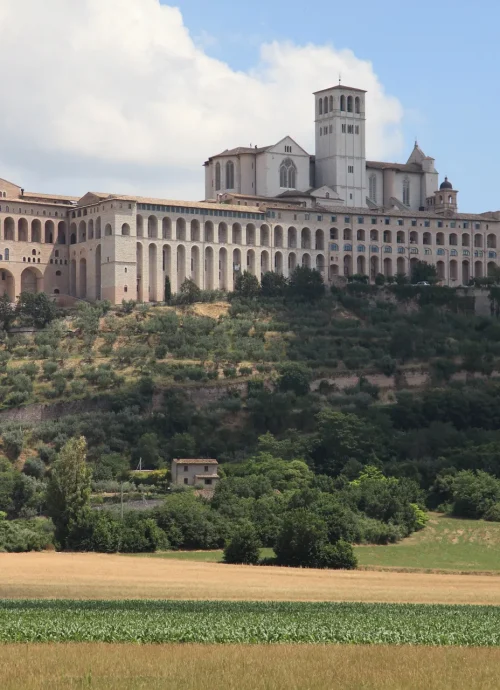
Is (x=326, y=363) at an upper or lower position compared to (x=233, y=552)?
upper

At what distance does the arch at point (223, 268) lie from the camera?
122m

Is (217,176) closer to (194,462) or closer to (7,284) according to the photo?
(7,284)

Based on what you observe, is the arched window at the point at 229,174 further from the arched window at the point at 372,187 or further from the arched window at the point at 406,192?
the arched window at the point at 406,192

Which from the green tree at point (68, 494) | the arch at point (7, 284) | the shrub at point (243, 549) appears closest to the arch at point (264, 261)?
the arch at point (7, 284)

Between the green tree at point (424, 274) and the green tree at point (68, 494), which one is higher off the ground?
the green tree at point (424, 274)

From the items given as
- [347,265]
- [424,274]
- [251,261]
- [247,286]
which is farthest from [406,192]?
[247,286]

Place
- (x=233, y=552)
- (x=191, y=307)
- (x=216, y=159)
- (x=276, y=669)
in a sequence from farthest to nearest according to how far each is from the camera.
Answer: (x=216, y=159)
(x=191, y=307)
(x=233, y=552)
(x=276, y=669)

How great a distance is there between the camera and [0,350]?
10881cm

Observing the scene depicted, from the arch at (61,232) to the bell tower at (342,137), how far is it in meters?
25.3

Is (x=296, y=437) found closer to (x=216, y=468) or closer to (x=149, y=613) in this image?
(x=216, y=468)

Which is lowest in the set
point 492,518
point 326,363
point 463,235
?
point 492,518

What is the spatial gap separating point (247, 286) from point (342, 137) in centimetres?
1990

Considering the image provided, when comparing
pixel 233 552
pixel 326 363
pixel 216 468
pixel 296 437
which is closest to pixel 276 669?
pixel 233 552

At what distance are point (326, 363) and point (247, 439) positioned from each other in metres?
12.5
